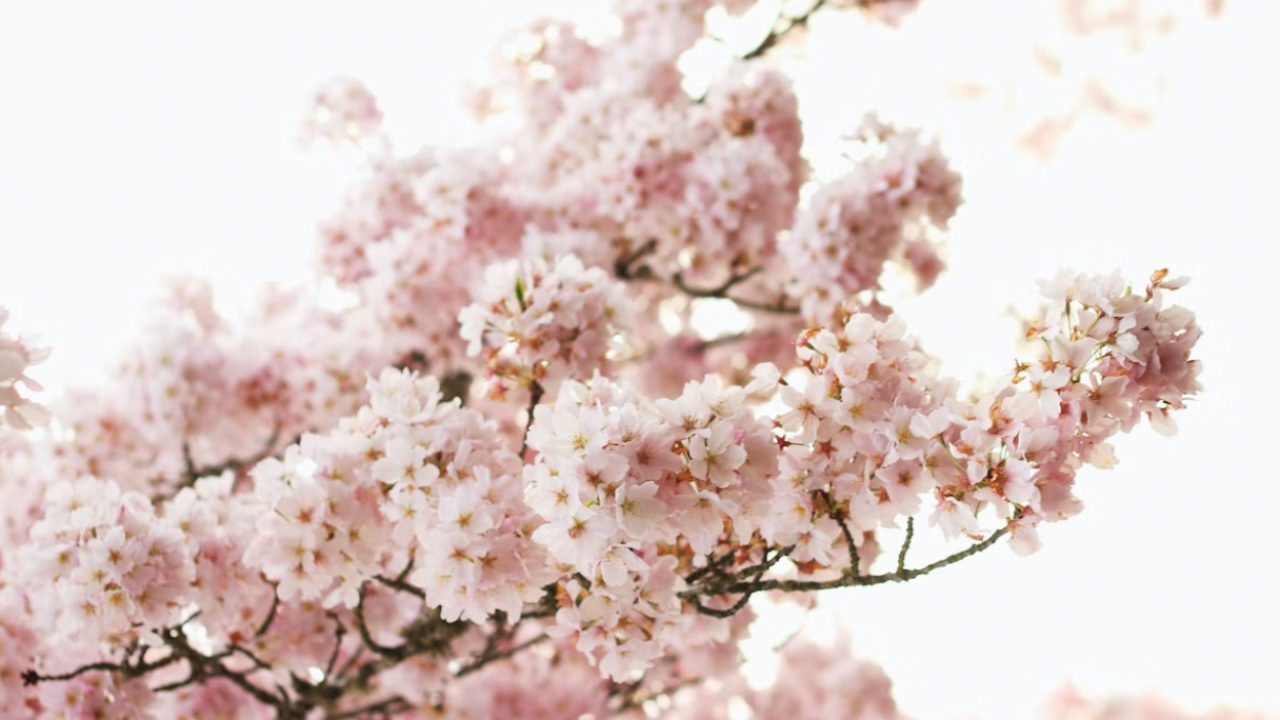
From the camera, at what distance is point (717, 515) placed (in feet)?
3.83

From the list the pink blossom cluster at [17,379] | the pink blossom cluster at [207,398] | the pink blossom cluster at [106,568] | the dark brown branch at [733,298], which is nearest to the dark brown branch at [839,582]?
the pink blossom cluster at [106,568]

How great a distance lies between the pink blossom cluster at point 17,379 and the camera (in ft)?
4.07

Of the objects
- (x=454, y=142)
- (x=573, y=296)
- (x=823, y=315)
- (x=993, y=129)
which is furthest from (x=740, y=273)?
(x=993, y=129)

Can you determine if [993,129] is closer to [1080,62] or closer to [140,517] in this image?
[1080,62]

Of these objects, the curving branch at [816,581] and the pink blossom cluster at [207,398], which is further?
the pink blossom cluster at [207,398]

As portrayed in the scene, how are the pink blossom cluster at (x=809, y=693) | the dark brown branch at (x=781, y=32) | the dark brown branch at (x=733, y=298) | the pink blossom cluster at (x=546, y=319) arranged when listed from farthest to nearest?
the pink blossom cluster at (x=809, y=693), the dark brown branch at (x=781, y=32), the dark brown branch at (x=733, y=298), the pink blossom cluster at (x=546, y=319)

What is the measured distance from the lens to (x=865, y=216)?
204 cm

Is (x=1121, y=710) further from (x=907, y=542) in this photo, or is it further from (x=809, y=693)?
(x=907, y=542)

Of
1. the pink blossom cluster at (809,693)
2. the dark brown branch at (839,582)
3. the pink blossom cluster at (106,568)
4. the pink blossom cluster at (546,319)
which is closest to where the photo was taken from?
the dark brown branch at (839,582)

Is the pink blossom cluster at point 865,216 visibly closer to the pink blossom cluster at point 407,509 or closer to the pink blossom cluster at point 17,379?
the pink blossom cluster at point 407,509

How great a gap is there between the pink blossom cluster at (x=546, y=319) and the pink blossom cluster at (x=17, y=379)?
58 cm

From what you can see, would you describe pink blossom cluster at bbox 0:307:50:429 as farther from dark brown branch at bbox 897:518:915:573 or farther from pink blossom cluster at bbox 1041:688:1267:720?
pink blossom cluster at bbox 1041:688:1267:720

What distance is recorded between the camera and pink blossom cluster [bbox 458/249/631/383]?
1604mm

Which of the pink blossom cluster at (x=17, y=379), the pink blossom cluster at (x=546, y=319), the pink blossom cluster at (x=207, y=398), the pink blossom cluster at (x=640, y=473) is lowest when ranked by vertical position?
the pink blossom cluster at (x=640, y=473)
